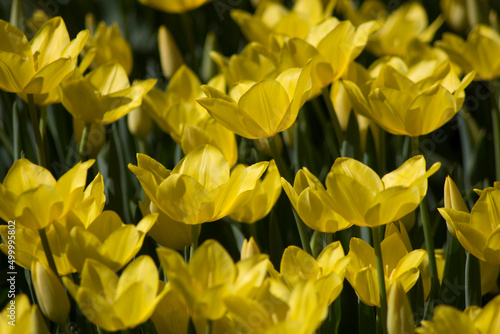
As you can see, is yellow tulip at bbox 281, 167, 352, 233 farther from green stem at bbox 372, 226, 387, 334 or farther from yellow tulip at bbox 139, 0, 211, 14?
yellow tulip at bbox 139, 0, 211, 14

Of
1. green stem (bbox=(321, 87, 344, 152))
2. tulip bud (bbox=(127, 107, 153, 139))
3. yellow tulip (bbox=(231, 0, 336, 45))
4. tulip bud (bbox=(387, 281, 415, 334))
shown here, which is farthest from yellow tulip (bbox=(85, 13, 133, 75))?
tulip bud (bbox=(387, 281, 415, 334))

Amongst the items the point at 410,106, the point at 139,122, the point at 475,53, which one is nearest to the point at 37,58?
the point at 139,122

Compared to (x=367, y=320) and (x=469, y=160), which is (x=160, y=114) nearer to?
(x=367, y=320)

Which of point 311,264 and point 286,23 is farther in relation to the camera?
point 286,23

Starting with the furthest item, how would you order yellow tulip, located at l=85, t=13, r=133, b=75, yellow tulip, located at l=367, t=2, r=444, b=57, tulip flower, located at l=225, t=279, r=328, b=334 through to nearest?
yellow tulip, located at l=367, t=2, r=444, b=57
yellow tulip, located at l=85, t=13, r=133, b=75
tulip flower, located at l=225, t=279, r=328, b=334

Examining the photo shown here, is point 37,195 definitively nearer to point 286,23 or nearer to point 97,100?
point 97,100

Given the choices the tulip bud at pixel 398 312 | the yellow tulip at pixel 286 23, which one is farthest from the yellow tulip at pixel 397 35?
the tulip bud at pixel 398 312
